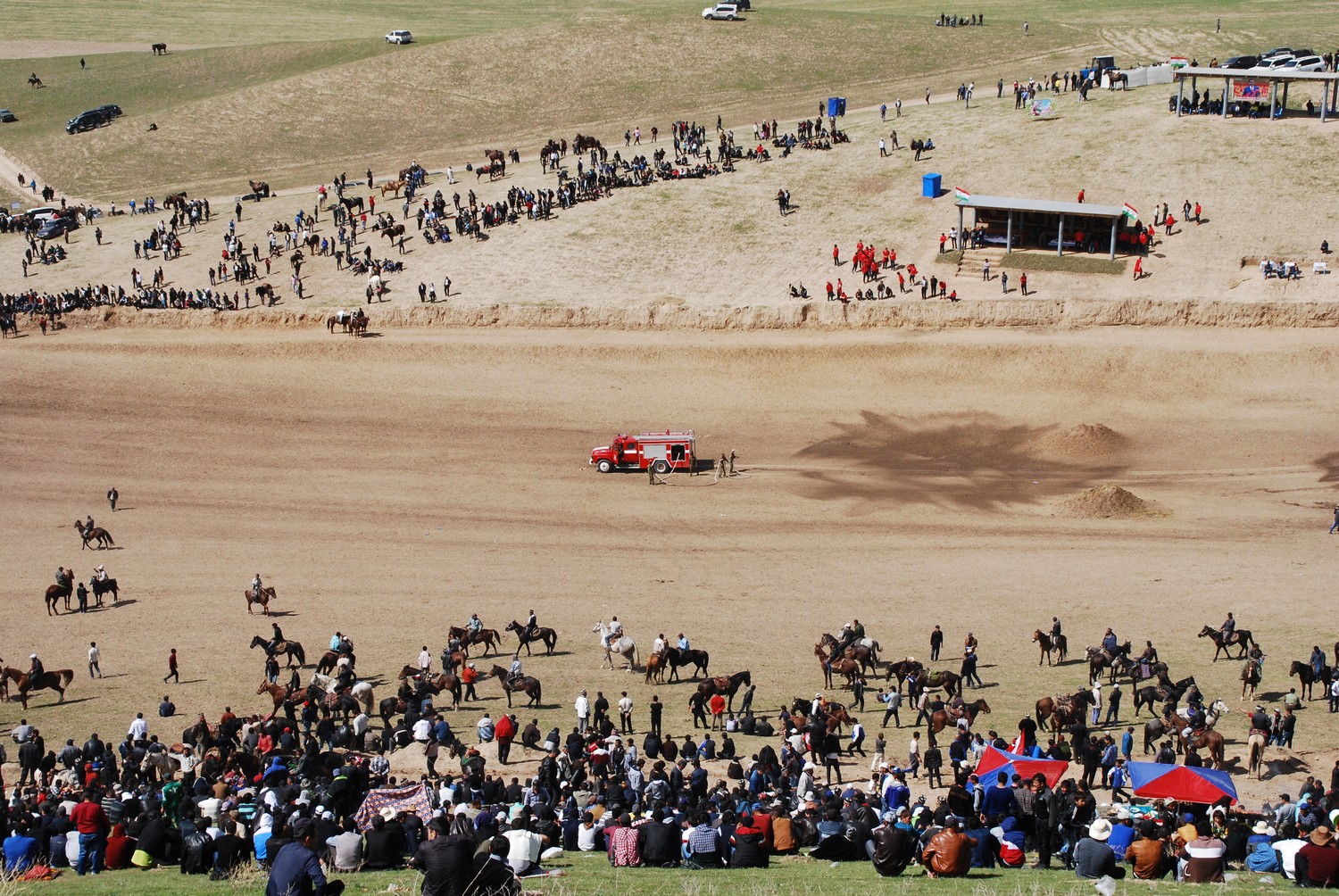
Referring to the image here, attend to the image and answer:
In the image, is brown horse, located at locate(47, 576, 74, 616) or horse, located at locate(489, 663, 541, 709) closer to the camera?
horse, located at locate(489, 663, 541, 709)

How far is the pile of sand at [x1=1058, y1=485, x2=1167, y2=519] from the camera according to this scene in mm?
49406

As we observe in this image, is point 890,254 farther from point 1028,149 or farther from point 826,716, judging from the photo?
point 826,716

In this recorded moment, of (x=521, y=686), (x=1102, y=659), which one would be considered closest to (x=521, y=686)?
(x=521, y=686)

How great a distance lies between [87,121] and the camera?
9938 centimetres

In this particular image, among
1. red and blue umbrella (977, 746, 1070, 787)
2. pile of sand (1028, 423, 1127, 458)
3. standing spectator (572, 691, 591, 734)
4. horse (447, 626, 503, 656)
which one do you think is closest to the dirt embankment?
pile of sand (1028, 423, 1127, 458)

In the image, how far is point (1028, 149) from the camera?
7831 centimetres

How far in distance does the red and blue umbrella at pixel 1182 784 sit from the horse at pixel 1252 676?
8777 mm

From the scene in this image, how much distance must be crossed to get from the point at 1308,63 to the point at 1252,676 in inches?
2520

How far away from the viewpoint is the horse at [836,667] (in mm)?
35188

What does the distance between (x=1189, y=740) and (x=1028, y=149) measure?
180 feet

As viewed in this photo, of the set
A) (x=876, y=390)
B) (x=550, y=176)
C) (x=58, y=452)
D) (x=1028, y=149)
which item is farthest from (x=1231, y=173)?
(x=58, y=452)

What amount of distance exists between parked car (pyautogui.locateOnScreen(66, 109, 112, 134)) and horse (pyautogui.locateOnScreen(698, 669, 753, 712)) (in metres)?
81.9

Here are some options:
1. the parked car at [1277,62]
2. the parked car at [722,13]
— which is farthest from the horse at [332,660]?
the parked car at [722,13]

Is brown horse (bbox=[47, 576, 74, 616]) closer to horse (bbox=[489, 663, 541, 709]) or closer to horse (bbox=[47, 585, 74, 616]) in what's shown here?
horse (bbox=[47, 585, 74, 616])
